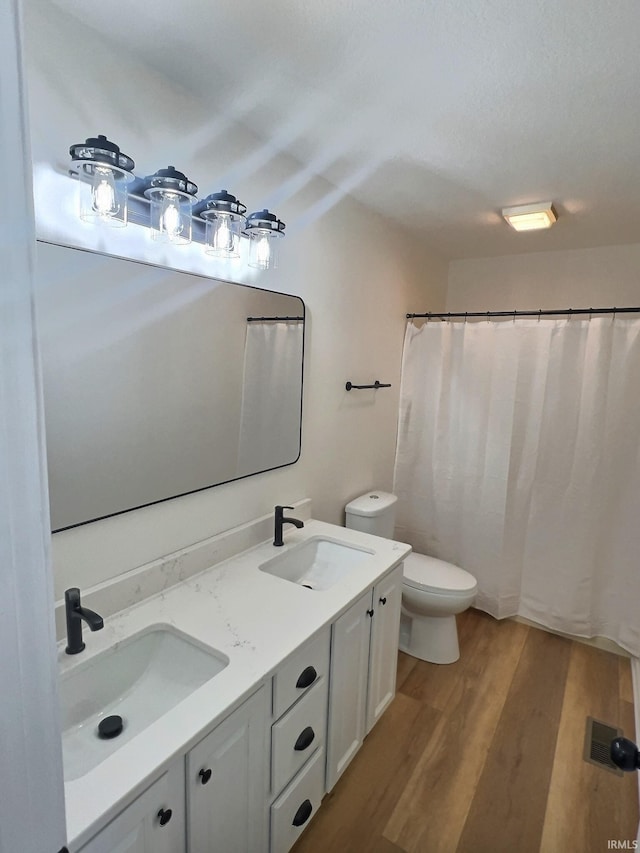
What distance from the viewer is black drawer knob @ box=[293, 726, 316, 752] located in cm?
141

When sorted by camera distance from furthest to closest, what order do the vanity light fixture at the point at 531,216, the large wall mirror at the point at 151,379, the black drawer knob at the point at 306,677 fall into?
the vanity light fixture at the point at 531,216, the black drawer knob at the point at 306,677, the large wall mirror at the point at 151,379

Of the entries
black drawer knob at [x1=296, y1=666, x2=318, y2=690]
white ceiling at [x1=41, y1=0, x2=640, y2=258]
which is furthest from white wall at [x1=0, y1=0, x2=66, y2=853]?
white ceiling at [x1=41, y1=0, x2=640, y2=258]

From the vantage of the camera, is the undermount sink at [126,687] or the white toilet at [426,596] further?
the white toilet at [426,596]

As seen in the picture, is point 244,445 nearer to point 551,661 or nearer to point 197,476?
point 197,476

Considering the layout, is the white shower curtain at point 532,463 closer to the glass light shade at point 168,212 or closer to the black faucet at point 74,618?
the glass light shade at point 168,212

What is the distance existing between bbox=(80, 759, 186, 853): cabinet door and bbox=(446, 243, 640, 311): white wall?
10.7 feet

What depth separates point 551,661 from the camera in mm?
2510

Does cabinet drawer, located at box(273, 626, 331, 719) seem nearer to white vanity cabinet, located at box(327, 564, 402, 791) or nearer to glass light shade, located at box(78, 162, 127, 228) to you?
white vanity cabinet, located at box(327, 564, 402, 791)

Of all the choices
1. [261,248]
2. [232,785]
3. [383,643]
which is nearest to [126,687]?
[232,785]

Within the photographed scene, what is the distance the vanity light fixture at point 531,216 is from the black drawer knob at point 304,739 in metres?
2.45

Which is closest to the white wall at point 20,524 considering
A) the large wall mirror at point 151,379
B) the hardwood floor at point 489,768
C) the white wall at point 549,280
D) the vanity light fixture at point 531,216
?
the large wall mirror at point 151,379

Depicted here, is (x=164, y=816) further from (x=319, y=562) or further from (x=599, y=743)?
(x=599, y=743)

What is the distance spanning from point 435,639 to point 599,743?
783 mm

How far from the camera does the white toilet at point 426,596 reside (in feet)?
7.68
